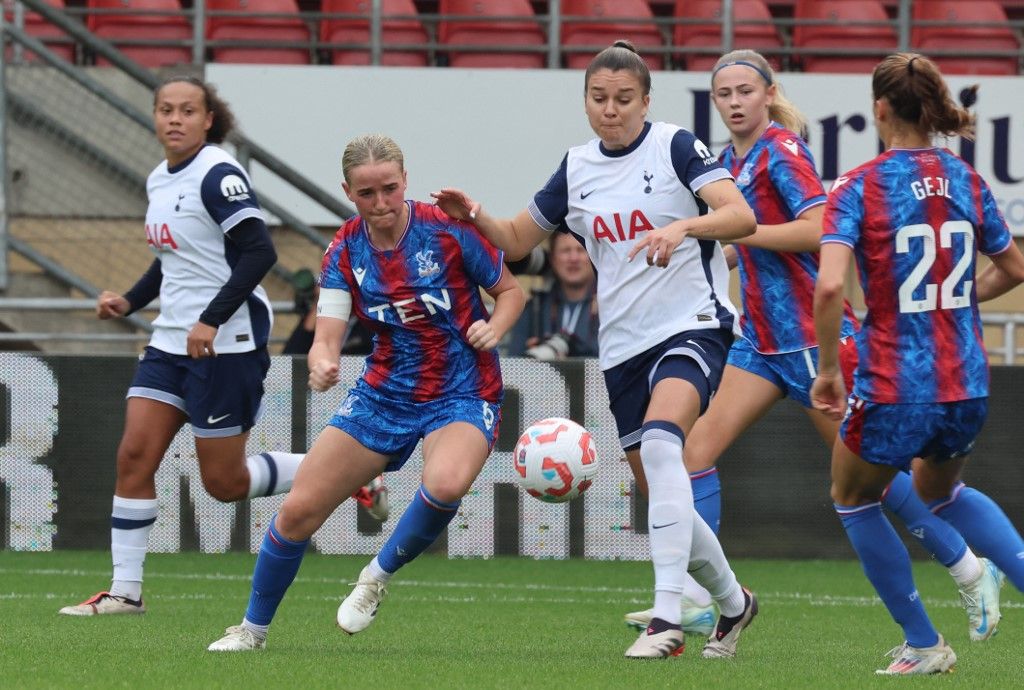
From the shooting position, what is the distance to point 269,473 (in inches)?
305

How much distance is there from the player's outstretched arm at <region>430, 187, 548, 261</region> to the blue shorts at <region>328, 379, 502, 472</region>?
0.55 meters

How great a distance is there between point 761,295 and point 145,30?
26.4 feet

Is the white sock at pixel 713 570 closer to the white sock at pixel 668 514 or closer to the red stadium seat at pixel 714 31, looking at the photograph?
the white sock at pixel 668 514

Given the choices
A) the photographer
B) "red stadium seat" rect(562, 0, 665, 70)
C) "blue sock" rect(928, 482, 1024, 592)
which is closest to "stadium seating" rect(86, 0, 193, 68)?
"red stadium seat" rect(562, 0, 665, 70)

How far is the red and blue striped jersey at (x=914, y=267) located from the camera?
4980mm

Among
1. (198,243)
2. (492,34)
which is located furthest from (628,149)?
(492,34)

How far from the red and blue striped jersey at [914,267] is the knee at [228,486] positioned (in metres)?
3.32

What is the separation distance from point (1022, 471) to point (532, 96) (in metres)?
4.73

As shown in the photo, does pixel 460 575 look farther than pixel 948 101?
Yes

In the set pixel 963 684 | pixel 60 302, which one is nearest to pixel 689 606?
pixel 963 684

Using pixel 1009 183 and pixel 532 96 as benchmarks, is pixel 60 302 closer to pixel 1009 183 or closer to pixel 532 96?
pixel 532 96

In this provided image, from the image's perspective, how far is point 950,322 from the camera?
5.02 m

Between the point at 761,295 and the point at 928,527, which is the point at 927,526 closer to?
the point at 928,527

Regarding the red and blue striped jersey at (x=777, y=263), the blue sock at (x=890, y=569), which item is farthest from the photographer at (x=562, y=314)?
the blue sock at (x=890, y=569)
